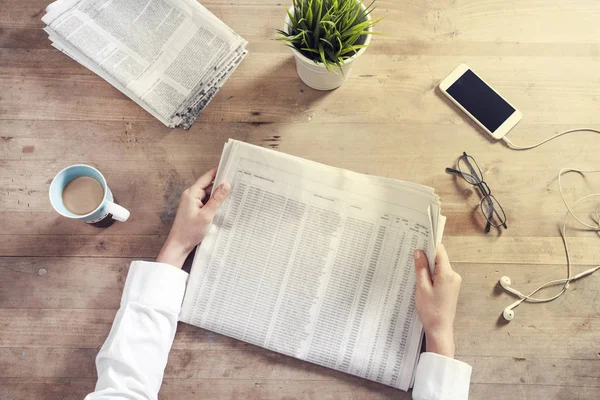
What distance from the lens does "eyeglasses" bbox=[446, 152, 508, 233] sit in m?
0.80

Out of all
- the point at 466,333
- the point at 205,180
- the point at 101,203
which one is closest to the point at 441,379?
the point at 466,333

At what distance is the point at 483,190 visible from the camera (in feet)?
2.62

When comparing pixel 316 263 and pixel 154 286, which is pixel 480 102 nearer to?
pixel 316 263

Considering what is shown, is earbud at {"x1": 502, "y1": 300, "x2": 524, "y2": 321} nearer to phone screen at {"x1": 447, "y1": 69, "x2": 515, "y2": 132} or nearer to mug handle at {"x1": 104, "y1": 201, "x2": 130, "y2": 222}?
phone screen at {"x1": 447, "y1": 69, "x2": 515, "y2": 132}

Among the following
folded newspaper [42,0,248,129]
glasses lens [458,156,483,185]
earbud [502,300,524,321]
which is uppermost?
folded newspaper [42,0,248,129]

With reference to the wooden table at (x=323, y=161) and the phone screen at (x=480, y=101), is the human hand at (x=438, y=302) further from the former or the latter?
the phone screen at (x=480, y=101)

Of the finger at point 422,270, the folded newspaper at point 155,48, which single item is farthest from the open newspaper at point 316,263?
the folded newspaper at point 155,48

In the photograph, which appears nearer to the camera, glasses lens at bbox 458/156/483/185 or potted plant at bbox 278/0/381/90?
potted plant at bbox 278/0/381/90

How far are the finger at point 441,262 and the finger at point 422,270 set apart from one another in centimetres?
2

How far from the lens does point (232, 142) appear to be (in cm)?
78

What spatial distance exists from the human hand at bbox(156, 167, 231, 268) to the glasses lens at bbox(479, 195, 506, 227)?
47cm

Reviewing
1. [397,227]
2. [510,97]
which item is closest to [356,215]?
[397,227]

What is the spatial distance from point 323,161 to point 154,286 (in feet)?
1.23

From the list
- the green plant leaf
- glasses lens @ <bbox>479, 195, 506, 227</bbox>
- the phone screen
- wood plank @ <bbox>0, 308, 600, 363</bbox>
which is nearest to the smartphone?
the phone screen
